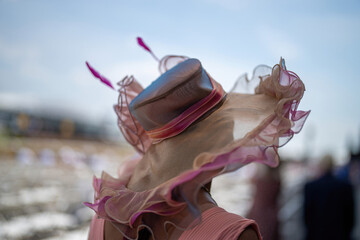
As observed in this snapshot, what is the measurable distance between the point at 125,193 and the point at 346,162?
7.78 m

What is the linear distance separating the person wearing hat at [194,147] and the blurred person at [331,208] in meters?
2.66

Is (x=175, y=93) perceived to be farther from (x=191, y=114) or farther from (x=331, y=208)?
(x=331, y=208)

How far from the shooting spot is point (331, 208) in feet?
10.7

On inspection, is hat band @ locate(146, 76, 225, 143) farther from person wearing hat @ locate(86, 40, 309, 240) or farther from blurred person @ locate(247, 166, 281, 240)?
blurred person @ locate(247, 166, 281, 240)

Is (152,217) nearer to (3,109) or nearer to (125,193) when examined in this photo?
(125,193)

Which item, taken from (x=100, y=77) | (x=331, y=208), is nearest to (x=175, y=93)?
(x=100, y=77)

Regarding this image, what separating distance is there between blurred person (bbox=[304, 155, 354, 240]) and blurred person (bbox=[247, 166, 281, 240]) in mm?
571

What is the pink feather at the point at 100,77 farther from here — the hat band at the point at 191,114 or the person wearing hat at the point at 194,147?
the hat band at the point at 191,114

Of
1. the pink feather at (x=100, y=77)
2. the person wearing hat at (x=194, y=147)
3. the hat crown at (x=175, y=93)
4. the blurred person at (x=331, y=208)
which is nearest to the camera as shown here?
the person wearing hat at (x=194, y=147)

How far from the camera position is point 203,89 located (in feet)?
2.81

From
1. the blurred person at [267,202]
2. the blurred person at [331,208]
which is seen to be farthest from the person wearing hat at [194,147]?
the blurred person at [331,208]

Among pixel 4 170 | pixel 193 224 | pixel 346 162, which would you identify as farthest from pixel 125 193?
pixel 4 170

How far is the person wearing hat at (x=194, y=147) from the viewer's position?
743 millimetres

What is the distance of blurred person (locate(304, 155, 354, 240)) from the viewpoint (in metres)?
3.24
